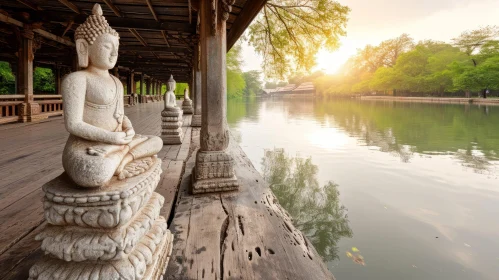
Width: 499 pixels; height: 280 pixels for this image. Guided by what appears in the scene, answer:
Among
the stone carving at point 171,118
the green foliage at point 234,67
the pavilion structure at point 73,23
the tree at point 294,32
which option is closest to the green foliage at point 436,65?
the green foliage at point 234,67

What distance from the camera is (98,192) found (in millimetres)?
1478

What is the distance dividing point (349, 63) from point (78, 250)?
73771 mm

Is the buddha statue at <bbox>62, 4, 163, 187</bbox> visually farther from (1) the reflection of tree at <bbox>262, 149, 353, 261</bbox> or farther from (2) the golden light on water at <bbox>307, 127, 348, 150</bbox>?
(2) the golden light on water at <bbox>307, 127, 348, 150</bbox>

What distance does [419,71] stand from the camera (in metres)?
44.1

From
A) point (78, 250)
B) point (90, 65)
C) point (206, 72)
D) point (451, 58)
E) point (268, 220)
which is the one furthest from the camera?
point (451, 58)

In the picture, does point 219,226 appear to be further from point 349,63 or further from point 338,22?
point 349,63

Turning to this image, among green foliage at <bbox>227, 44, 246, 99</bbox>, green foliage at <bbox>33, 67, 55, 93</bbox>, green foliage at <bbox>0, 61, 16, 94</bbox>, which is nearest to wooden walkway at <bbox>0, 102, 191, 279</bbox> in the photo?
green foliage at <bbox>0, 61, 16, 94</bbox>

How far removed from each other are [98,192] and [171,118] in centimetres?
551

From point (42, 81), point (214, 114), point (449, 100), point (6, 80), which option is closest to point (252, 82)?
point (449, 100)

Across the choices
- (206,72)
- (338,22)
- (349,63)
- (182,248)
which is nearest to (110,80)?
(182,248)

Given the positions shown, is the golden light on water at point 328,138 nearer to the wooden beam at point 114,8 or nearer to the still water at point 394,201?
the still water at point 394,201

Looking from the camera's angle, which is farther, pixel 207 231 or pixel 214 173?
pixel 214 173

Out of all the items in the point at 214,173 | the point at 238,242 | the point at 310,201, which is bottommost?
the point at 310,201

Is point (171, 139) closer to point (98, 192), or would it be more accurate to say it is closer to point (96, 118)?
point (96, 118)
